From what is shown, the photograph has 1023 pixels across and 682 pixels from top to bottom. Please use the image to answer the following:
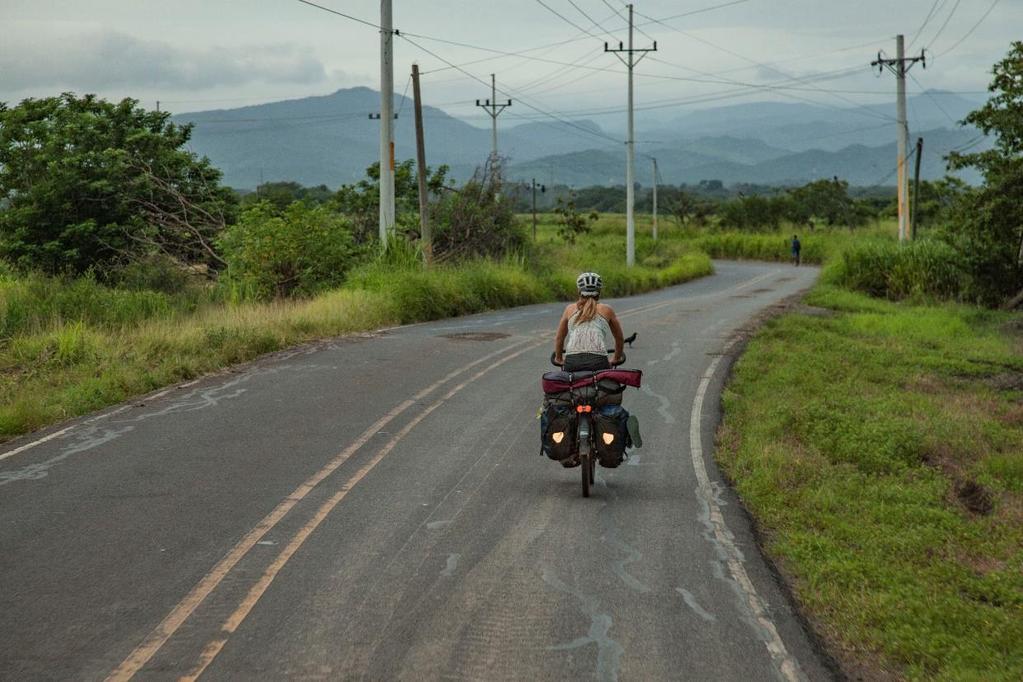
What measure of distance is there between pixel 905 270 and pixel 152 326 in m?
26.0

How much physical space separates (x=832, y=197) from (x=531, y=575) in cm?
9729

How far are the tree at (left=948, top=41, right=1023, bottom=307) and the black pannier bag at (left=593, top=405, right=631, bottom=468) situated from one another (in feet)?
70.8

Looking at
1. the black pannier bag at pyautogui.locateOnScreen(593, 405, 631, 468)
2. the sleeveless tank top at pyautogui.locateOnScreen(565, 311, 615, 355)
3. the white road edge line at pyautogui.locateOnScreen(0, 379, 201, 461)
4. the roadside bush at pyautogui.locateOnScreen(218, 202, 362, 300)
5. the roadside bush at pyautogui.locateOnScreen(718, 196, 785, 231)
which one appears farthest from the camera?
the roadside bush at pyautogui.locateOnScreen(718, 196, 785, 231)

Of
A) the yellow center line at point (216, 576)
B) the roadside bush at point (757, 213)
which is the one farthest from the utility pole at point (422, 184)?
the roadside bush at point (757, 213)

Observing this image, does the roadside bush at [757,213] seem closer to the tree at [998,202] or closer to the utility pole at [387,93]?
the tree at [998,202]

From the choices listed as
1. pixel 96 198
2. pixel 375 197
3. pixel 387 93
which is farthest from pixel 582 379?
pixel 375 197

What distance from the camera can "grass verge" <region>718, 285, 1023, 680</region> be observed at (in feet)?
21.1

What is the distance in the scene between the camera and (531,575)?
7.24 meters

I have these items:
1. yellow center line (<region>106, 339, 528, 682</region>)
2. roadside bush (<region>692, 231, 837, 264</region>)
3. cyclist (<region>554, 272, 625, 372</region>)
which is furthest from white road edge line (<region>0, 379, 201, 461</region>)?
roadside bush (<region>692, 231, 837, 264</region>)

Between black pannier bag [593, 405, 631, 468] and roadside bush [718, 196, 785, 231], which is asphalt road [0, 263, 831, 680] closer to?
black pannier bag [593, 405, 631, 468]

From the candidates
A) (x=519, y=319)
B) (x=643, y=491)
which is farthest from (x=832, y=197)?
(x=643, y=491)

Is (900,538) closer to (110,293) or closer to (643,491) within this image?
(643,491)

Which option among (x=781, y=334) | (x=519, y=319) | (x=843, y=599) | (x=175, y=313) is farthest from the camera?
(x=519, y=319)

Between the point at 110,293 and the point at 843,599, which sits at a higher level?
the point at 110,293
